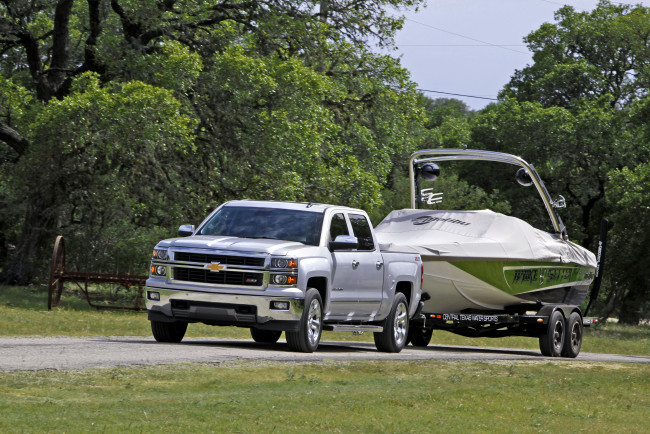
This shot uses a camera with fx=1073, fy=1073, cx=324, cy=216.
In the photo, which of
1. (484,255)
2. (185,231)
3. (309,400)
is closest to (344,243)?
(185,231)

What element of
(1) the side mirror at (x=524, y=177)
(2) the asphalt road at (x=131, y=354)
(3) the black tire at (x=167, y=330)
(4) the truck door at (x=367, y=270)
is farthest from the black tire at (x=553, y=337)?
(3) the black tire at (x=167, y=330)

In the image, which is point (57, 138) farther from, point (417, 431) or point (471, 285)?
point (417, 431)

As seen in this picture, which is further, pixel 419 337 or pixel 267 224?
pixel 419 337

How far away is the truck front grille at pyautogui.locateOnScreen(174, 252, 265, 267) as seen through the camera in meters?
13.5

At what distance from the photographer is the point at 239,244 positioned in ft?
45.0

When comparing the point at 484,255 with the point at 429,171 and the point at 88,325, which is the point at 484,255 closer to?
the point at 429,171

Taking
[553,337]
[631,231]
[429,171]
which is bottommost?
[553,337]

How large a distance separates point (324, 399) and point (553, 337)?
991 cm

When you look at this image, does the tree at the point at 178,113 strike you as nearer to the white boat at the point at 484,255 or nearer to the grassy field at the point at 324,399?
the white boat at the point at 484,255

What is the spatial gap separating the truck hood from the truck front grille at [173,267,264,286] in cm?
30

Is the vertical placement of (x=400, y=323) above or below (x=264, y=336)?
above

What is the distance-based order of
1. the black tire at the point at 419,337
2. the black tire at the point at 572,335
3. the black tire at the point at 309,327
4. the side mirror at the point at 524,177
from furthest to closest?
1. the black tire at the point at 419,337
2. the side mirror at the point at 524,177
3. the black tire at the point at 572,335
4. the black tire at the point at 309,327

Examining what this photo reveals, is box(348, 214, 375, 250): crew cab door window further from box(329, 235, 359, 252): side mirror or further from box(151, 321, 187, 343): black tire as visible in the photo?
box(151, 321, 187, 343): black tire

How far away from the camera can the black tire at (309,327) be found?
45.0 ft
